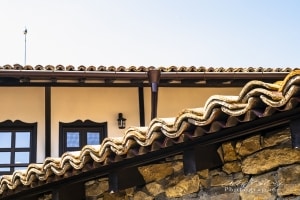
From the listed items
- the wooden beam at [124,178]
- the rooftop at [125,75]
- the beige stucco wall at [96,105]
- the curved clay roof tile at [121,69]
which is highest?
the curved clay roof tile at [121,69]

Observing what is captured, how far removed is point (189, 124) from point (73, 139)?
4985 millimetres

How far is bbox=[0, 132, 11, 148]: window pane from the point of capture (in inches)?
332

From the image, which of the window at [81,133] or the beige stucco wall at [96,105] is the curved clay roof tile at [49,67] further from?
the window at [81,133]

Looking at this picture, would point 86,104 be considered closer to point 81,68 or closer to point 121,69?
point 81,68

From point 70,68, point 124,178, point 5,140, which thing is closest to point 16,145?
point 5,140

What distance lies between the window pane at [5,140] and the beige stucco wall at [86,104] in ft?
0.74

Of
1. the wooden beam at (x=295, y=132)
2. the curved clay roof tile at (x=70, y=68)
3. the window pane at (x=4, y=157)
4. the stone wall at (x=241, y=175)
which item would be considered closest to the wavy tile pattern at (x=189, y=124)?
the wooden beam at (x=295, y=132)

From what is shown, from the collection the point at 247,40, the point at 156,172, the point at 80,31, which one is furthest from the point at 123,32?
the point at 156,172

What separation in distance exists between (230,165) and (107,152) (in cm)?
98

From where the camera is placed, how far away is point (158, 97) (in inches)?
344

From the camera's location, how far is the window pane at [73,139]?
8.55m

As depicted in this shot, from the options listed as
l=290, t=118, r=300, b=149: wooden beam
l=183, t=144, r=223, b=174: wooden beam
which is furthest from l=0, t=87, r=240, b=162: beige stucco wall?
l=290, t=118, r=300, b=149: wooden beam

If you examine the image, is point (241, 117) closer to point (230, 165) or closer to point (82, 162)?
point (230, 165)

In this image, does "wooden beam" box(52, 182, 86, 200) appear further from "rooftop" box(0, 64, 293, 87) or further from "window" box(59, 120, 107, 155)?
"window" box(59, 120, 107, 155)
